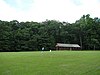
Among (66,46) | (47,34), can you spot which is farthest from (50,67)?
(66,46)

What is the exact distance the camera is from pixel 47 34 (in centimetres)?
8381

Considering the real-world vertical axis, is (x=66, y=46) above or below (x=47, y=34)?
below

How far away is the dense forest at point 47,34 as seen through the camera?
74.4 m

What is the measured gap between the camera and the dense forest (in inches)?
2928

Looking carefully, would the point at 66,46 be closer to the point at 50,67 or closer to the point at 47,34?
the point at 47,34

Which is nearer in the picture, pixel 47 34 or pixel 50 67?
pixel 50 67

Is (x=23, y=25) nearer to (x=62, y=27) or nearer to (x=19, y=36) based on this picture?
(x=19, y=36)

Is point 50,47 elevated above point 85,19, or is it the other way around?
point 85,19

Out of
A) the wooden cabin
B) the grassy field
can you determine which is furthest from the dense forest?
the grassy field

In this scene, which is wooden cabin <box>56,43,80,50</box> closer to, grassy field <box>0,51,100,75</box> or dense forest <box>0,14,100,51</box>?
dense forest <box>0,14,100,51</box>

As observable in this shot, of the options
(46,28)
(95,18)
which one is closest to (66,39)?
(46,28)

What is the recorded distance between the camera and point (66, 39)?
93062 mm

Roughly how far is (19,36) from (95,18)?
38333mm

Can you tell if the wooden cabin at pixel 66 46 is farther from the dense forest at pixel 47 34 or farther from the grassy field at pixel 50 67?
the grassy field at pixel 50 67
